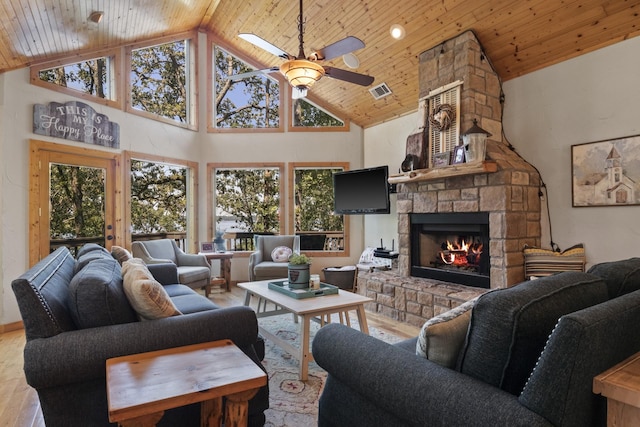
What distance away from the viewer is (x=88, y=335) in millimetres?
1585

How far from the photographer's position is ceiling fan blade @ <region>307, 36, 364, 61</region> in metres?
2.73

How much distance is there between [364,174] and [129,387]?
14.5 ft

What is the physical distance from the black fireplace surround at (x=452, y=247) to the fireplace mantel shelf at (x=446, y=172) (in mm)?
454

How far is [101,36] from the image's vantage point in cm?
455

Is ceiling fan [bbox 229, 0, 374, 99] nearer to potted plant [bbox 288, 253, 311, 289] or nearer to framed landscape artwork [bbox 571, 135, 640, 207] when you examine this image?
potted plant [bbox 288, 253, 311, 289]

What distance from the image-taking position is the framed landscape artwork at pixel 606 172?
10.1ft

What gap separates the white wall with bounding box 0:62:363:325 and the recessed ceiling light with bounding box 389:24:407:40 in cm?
220

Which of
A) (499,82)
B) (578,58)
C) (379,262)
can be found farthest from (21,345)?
(578,58)

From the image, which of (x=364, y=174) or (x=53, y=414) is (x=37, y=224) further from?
(x=364, y=174)

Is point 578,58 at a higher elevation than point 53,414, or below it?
higher

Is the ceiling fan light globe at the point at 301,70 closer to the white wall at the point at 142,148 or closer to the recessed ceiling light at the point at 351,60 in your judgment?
the recessed ceiling light at the point at 351,60

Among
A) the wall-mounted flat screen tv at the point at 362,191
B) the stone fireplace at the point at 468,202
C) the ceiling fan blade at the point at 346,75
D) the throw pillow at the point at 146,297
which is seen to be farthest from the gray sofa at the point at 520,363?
the wall-mounted flat screen tv at the point at 362,191

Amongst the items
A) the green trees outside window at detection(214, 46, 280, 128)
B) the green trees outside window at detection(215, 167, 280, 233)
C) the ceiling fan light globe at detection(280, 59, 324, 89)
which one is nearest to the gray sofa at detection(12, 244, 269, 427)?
the ceiling fan light globe at detection(280, 59, 324, 89)

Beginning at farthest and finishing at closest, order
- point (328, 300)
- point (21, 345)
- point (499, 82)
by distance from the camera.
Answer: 1. point (499, 82)
2. point (21, 345)
3. point (328, 300)
